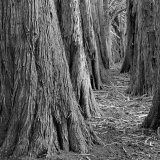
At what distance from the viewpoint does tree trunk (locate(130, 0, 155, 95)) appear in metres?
8.76

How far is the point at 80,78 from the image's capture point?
6578 millimetres

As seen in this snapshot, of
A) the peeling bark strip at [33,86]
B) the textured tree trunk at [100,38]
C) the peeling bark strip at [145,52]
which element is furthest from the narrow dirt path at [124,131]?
the textured tree trunk at [100,38]

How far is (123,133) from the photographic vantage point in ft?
19.0

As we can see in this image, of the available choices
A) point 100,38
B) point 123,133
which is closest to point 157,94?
point 123,133

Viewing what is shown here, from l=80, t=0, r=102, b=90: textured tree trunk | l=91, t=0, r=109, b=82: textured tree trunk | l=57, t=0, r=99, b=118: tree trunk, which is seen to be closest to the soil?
l=57, t=0, r=99, b=118: tree trunk

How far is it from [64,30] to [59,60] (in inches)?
74.0

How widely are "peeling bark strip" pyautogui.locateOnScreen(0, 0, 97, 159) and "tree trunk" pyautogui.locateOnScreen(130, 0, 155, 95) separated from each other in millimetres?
4531

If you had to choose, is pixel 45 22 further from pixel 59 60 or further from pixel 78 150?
pixel 78 150

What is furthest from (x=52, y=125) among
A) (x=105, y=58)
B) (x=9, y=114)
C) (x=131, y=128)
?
(x=105, y=58)

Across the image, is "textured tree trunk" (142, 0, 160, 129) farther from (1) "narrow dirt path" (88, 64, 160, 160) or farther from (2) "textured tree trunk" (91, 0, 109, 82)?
(2) "textured tree trunk" (91, 0, 109, 82)

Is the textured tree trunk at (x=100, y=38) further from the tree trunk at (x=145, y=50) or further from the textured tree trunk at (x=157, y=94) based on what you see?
the textured tree trunk at (x=157, y=94)

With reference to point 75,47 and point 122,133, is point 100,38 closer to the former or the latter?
point 75,47

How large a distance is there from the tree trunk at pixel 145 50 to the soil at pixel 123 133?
12.7 inches

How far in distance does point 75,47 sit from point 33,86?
216 cm
